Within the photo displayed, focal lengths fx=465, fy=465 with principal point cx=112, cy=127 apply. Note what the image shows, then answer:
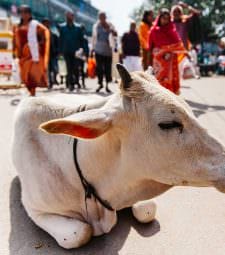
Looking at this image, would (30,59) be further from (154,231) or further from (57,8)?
(57,8)

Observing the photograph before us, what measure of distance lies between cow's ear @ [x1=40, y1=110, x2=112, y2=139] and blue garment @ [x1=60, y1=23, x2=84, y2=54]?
8.17 m

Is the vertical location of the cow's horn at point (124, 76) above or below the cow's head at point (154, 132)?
above

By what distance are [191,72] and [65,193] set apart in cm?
846

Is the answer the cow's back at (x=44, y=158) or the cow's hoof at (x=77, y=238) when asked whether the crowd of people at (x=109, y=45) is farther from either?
the cow's hoof at (x=77, y=238)

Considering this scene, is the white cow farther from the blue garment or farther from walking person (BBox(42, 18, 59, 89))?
walking person (BBox(42, 18, 59, 89))

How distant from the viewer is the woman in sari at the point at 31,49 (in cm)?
772

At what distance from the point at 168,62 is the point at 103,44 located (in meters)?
2.54

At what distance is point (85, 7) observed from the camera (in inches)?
2872

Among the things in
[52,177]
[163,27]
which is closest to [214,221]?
[52,177]

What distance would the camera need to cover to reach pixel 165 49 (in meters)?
7.41

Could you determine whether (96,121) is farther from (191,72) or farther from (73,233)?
(191,72)

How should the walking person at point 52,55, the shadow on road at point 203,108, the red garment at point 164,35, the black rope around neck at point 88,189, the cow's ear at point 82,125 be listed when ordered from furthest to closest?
the walking person at point 52,55
the red garment at point 164,35
the shadow on road at point 203,108
the black rope around neck at point 88,189
the cow's ear at point 82,125

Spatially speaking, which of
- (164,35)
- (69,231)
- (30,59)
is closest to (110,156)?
(69,231)

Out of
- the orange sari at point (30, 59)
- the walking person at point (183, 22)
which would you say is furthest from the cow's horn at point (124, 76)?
the walking person at point (183, 22)
